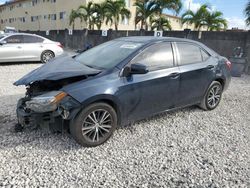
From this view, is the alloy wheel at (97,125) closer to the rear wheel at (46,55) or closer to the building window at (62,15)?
the rear wheel at (46,55)

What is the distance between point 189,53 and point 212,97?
1.19 m

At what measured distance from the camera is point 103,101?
3.10 meters

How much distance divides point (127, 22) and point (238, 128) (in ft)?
93.4

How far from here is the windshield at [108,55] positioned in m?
3.42

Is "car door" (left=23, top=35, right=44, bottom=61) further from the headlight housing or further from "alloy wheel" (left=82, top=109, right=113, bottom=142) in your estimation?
"alloy wheel" (left=82, top=109, right=113, bottom=142)

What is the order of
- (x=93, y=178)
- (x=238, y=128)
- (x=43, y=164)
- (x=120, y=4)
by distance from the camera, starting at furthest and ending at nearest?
(x=120, y=4)
(x=238, y=128)
(x=43, y=164)
(x=93, y=178)

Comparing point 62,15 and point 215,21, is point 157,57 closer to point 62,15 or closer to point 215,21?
point 215,21

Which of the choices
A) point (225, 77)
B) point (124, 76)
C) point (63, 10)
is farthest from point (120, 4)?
point (124, 76)

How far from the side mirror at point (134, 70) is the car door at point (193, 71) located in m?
1.01

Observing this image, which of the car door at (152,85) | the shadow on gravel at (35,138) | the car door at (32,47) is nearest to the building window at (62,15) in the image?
the car door at (32,47)

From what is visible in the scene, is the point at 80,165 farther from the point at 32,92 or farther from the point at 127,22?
the point at 127,22

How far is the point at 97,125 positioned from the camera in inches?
124

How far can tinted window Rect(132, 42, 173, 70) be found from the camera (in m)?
3.48

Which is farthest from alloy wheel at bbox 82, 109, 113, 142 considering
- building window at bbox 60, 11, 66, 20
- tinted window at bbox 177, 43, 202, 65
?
building window at bbox 60, 11, 66, 20
